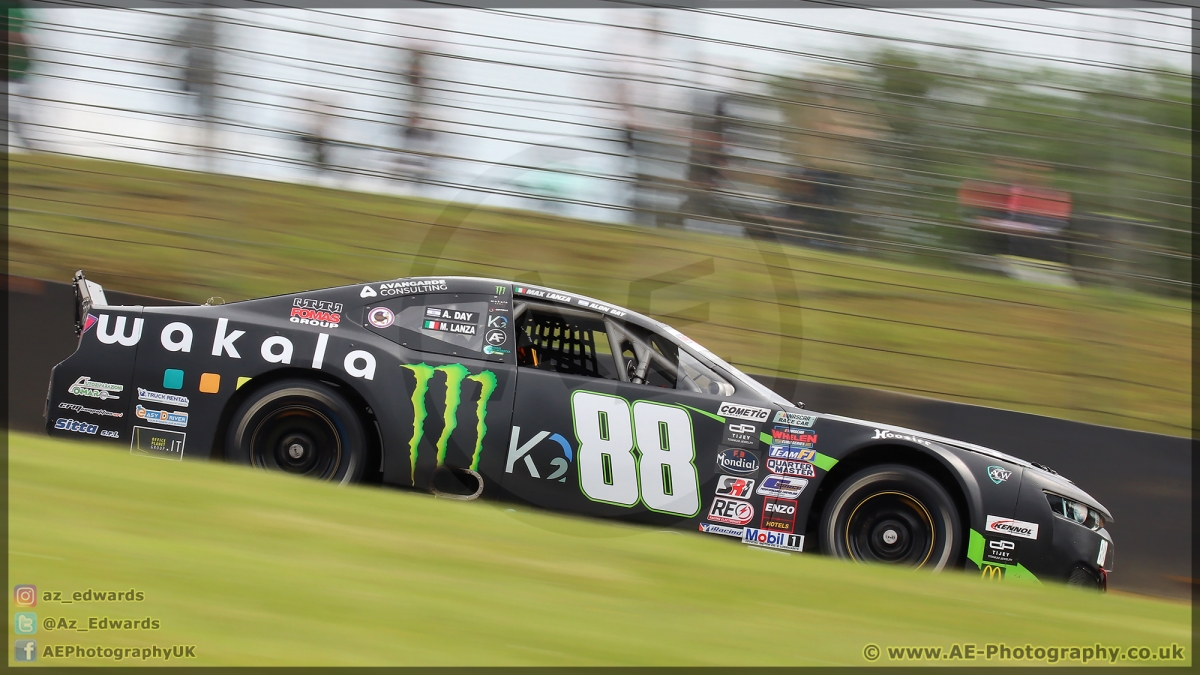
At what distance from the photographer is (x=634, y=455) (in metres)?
4.39

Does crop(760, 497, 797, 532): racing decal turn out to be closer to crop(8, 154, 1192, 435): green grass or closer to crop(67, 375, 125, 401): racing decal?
crop(8, 154, 1192, 435): green grass

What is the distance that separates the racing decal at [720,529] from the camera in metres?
4.39

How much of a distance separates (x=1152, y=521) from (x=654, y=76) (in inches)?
169

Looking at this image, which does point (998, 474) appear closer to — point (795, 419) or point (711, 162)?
point (795, 419)

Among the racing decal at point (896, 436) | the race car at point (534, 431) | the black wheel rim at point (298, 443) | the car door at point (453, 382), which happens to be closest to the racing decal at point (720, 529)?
the race car at point (534, 431)

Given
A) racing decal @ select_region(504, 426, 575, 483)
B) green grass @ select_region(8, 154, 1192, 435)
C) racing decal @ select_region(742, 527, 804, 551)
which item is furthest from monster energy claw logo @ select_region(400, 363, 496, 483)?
green grass @ select_region(8, 154, 1192, 435)

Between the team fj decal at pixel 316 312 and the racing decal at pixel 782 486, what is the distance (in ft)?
7.36

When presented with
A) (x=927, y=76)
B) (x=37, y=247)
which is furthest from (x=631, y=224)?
(x=37, y=247)

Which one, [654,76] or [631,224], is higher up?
[654,76]

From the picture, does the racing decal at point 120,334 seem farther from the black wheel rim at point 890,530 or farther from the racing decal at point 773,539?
the black wheel rim at point 890,530

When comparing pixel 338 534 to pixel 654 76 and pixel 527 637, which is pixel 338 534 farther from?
pixel 654 76

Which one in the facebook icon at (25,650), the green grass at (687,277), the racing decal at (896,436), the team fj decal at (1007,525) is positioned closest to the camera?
the facebook icon at (25,650)

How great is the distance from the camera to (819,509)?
4.49 m

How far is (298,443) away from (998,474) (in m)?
3.38
